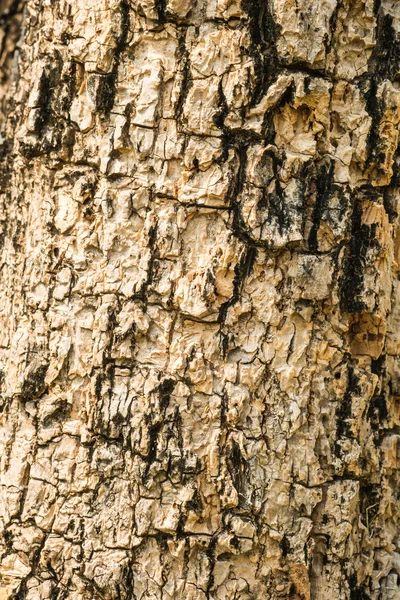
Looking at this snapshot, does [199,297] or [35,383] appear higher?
[199,297]

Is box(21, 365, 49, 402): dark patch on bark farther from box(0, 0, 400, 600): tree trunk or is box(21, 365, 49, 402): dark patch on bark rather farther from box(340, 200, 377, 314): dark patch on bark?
box(340, 200, 377, 314): dark patch on bark

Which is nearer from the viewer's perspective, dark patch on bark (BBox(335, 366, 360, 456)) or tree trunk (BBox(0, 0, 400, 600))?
tree trunk (BBox(0, 0, 400, 600))

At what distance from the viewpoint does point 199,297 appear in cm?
172

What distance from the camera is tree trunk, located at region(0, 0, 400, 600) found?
1716 mm

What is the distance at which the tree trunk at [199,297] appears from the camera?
1716mm

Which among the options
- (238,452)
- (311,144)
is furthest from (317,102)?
(238,452)

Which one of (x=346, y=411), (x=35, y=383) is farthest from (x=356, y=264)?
(x=35, y=383)

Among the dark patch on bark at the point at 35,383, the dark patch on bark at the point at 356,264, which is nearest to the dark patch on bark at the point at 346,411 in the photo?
the dark patch on bark at the point at 356,264

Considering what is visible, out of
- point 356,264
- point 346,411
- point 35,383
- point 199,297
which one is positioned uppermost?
point 356,264

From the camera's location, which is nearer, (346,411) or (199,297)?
(199,297)

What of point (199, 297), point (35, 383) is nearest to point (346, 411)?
point (199, 297)

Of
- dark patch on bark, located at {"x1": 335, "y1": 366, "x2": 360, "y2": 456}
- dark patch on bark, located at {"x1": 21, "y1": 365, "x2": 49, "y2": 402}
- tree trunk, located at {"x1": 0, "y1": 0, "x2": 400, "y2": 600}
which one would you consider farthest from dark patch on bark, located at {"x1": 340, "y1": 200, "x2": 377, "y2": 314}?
dark patch on bark, located at {"x1": 21, "y1": 365, "x2": 49, "y2": 402}

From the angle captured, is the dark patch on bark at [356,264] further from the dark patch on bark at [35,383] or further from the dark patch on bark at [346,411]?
the dark patch on bark at [35,383]

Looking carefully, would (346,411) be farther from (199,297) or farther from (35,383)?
(35,383)
